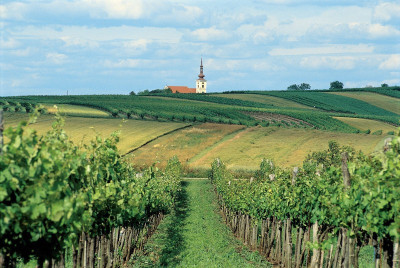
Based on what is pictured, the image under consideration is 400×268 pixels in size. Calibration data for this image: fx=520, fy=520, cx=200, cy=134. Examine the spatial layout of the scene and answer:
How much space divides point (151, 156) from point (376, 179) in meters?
50.9

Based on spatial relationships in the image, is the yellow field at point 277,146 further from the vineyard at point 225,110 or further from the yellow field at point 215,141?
the vineyard at point 225,110

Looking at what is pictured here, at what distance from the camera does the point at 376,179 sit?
9.30 metres

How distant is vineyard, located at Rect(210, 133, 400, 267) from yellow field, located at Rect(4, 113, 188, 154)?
42.6 metres

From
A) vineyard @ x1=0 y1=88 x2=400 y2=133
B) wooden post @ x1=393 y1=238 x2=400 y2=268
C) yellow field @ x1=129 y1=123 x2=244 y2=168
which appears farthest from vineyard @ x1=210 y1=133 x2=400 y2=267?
vineyard @ x1=0 y1=88 x2=400 y2=133

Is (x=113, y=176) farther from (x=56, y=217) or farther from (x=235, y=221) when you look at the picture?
(x=235, y=221)

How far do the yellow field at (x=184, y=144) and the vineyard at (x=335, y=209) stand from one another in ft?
117

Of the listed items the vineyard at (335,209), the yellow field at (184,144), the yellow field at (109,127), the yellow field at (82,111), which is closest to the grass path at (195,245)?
the vineyard at (335,209)

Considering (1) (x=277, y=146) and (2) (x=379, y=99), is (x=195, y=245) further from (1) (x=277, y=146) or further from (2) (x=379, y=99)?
(2) (x=379, y=99)

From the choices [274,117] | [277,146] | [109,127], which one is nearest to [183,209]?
[277,146]

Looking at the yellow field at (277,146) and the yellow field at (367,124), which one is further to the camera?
the yellow field at (367,124)

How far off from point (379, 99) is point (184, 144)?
237ft

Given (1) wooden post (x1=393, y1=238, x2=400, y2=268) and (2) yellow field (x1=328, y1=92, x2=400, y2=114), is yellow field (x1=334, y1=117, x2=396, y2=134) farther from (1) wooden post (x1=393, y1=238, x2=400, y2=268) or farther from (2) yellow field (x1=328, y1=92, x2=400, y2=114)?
(1) wooden post (x1=393, y1=238, x2=400, y2=268)

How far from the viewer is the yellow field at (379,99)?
113 metres

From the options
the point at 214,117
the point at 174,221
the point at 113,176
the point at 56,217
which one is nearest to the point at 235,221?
the point at 174,221
